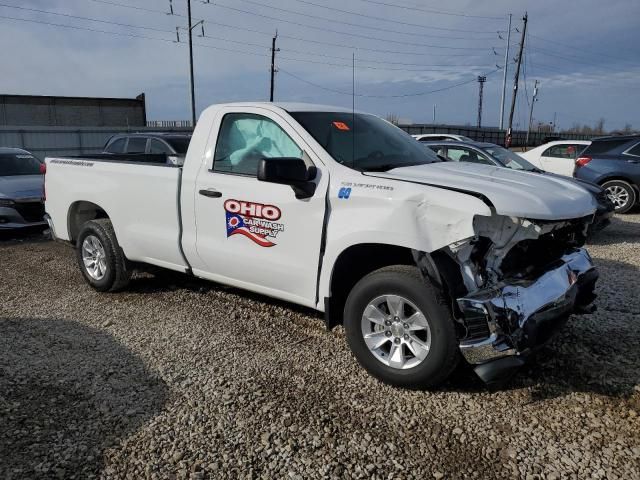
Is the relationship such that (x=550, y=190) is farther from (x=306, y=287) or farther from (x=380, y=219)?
(x=306, y=287)

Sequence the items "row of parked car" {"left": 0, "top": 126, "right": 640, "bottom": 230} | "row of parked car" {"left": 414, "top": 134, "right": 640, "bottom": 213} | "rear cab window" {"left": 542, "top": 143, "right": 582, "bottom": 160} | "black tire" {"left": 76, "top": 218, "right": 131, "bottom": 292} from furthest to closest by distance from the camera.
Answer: "rear cab window" {"left": 542, "top": 143, "right": 582, "bottom": 160} < "row of parked car" {"left": 414, "top": 134, "right": 640, "bottom": 213} < "row of parked car" {"left": 0, "top": 126, "right": 640, "bottom": 230} < "black tire" {"left": 76, "top": 218, "right": 131, "bottom": 292}

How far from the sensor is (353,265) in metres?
3.89

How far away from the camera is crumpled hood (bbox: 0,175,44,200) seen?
8821 mm

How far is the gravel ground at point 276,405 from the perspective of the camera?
283 cm

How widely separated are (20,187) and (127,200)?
5026 millimetres

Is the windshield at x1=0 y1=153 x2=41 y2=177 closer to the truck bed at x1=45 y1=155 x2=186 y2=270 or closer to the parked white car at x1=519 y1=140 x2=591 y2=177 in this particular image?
the truck bed at x1=45 y1=155 x2=186 y2=270

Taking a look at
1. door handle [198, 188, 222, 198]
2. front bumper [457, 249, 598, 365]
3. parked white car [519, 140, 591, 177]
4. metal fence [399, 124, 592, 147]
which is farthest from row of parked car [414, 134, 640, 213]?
metal fence [399, 124, 592, 147]

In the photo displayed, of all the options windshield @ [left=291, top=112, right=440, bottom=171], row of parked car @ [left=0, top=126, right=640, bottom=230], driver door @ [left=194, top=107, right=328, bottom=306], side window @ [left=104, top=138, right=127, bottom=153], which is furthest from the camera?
side window @ [left=104, top=138, right=127, bottom=153]

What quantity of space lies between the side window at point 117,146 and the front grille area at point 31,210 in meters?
3.79

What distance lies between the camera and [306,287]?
3.99 metres

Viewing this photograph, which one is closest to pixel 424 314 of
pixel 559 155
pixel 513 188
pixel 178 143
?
pixel 513 188

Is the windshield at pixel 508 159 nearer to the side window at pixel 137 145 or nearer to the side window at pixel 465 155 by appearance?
the side window at pixel 465 155

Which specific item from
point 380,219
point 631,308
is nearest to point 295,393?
point 380,219

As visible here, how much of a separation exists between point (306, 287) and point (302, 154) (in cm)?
100
